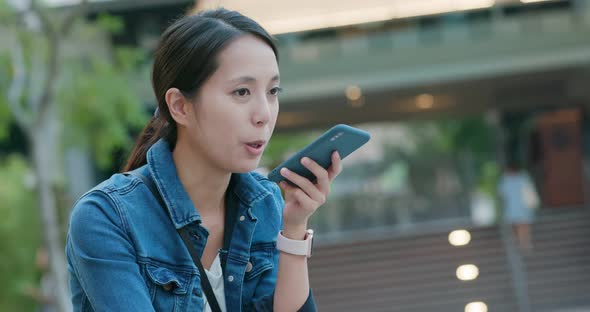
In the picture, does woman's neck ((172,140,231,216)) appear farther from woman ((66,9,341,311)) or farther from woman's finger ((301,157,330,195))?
woman's finger ((301,157,330,195))

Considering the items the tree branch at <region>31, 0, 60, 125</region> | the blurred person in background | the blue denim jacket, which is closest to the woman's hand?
the blue denim jacket

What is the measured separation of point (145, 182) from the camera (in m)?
1.70

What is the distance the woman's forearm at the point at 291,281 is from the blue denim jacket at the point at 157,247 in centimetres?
3

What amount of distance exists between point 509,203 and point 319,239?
4960mm

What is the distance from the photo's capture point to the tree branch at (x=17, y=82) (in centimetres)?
1115

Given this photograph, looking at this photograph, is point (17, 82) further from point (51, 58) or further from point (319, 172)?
point (319, 172)

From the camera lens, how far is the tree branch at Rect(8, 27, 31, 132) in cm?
1115

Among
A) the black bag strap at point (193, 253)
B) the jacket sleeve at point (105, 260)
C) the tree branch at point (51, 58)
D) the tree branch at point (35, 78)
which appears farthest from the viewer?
the tree branch at point (35, 78)

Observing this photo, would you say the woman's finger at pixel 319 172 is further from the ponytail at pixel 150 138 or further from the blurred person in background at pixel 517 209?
the blurred person in background at pixel 517 209

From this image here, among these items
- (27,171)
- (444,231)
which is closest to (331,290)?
(444,231)

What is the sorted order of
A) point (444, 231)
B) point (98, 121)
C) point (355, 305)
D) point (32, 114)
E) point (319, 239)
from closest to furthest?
1. point (32, 114)
2. point (98, 121)
3. point (355, 305)
4. point (444, 231)
5. point (319, 239)

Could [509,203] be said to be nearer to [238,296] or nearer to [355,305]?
[355,305]

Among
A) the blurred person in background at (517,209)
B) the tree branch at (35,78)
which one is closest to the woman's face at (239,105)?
the tree branch at (35,78)

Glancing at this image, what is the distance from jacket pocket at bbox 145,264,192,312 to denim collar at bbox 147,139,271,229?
0.09m
